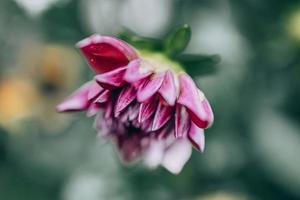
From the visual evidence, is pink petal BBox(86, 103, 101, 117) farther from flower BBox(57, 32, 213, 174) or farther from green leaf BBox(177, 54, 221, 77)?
green leaf BBox(177, 54, 221, 77)

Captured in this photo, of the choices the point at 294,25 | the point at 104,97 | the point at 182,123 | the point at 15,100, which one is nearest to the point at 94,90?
the point at 104,97

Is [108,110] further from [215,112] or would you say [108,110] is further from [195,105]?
[215,112]

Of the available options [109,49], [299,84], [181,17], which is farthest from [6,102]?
[109,49]

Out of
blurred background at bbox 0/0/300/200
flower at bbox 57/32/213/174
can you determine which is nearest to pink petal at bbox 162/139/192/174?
flower at bbox 57/32/213/174

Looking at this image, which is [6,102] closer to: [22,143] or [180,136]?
[22,143]

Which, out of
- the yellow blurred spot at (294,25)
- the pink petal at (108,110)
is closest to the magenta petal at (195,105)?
the pink petal at (108,110)

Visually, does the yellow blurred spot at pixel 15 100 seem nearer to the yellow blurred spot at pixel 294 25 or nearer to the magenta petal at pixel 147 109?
the yellow blurred spot at pixel 294 25
